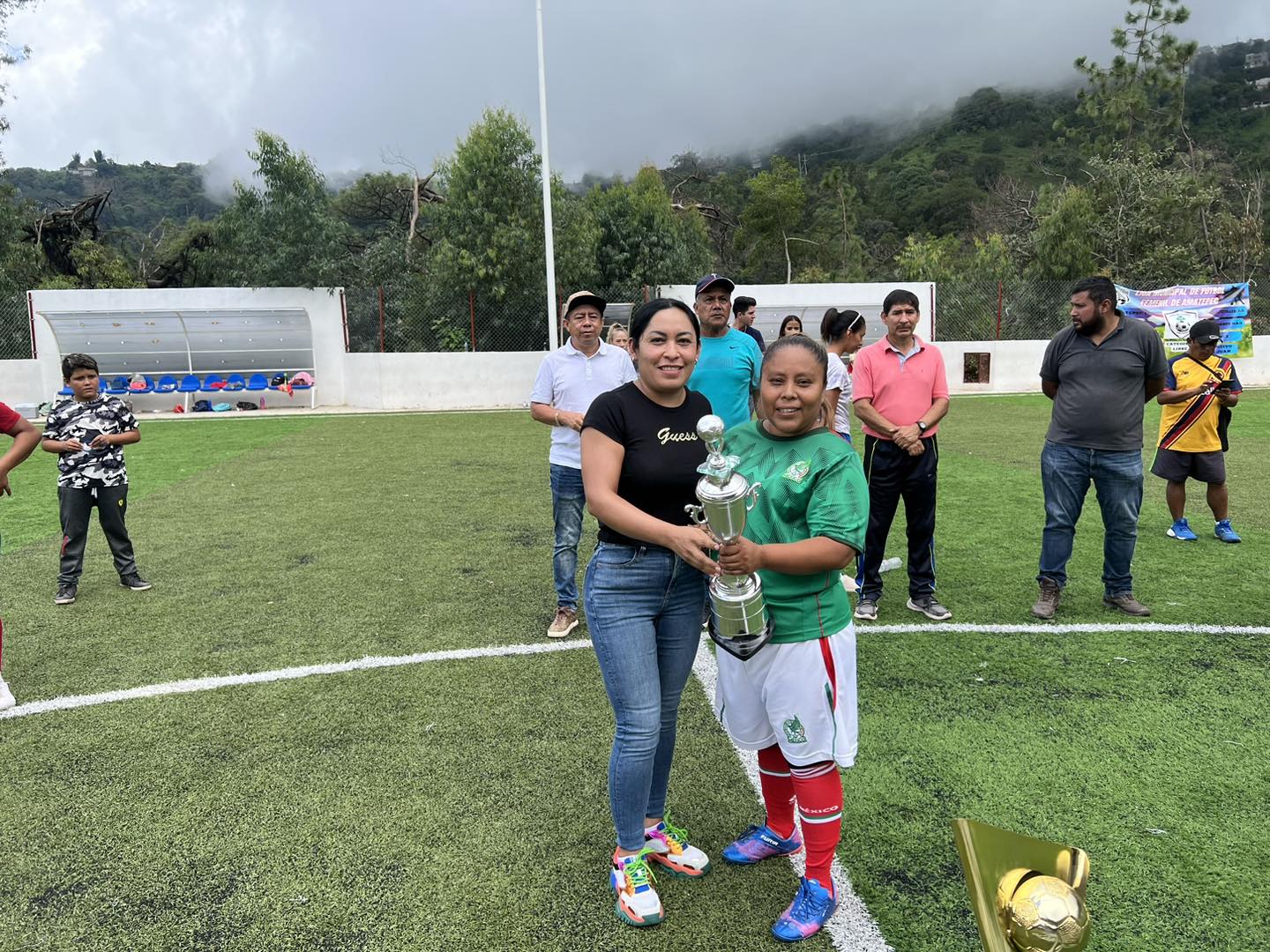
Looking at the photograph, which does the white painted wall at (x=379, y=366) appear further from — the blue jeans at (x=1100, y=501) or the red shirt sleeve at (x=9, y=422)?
the red shirt sleeve at (x=9, y=422)

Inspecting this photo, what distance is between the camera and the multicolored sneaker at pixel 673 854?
8.79 feet

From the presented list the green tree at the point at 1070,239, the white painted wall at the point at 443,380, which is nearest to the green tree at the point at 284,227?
the white painted wall at the point at 443,380

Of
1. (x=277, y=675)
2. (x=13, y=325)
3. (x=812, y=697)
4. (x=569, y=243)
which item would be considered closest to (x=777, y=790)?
(x=812, y=697)

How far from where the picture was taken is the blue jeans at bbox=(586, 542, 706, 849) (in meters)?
2.40

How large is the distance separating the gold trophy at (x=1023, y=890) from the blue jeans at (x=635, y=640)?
3.34 feet

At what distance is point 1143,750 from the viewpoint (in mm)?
3385

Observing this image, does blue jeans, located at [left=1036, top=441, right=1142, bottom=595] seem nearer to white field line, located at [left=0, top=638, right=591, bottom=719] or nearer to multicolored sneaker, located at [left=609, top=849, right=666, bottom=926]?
white field line, located at [left=0, top=638, right=591, bottom=719]

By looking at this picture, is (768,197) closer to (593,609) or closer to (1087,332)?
(1087,332)

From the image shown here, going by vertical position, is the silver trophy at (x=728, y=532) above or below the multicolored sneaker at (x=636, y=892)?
above

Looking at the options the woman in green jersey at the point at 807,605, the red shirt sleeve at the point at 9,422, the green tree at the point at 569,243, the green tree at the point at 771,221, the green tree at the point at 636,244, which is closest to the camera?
the woman in green jersey at the point at 807,605

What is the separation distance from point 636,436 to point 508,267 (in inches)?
797

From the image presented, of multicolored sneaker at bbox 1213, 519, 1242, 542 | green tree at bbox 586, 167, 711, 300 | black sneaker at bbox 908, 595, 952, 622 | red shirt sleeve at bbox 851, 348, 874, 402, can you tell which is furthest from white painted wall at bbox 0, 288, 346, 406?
multicolored sneaker at bbox 1213, 519, 1242, 542

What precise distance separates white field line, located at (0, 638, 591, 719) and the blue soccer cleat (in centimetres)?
521

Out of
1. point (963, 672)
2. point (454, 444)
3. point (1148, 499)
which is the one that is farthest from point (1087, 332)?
point (454, 444)
